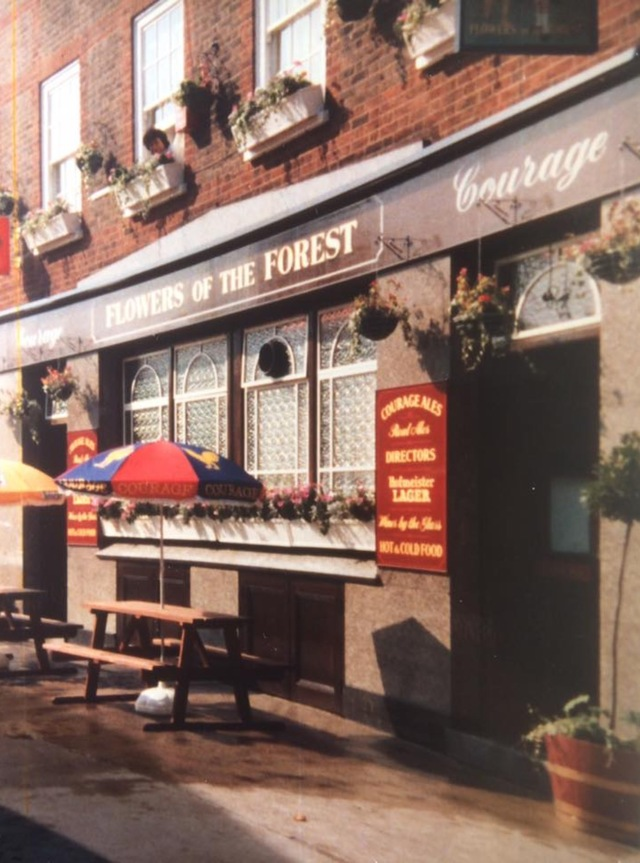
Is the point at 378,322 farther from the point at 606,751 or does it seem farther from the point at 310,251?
the point at 606,751

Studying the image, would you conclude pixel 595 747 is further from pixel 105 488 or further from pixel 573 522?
pixel 105 488

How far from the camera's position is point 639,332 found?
22.0 feet

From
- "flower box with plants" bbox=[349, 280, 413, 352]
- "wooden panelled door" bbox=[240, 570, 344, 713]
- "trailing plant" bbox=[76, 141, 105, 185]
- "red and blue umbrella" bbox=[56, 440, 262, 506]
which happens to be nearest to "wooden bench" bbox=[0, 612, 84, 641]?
"wooden panelled door" bbox=[240, 570, 344, 713]

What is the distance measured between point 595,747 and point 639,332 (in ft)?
6.97

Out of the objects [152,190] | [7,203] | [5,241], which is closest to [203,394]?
[152,190]

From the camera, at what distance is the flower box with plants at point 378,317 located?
8758mm

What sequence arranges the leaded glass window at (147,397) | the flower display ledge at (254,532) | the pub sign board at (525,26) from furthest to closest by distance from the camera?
1. the leaded glass window at (147,397)
2. the flower display ledge at (254,532)
3. the pub sign board at (525,26)

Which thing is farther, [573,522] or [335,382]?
[335,382]

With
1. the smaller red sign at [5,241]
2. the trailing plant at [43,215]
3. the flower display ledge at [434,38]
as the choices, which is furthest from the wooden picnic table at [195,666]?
the smaller red sign at [5,241]

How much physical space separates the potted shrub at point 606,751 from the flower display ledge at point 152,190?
6933 millimetres

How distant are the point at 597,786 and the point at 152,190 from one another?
8251 mm

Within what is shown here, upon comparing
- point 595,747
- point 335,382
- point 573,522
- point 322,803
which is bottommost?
point 322,803

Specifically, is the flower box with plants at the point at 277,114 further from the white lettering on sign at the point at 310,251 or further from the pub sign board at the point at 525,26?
the pub sign board at the point at 525,26

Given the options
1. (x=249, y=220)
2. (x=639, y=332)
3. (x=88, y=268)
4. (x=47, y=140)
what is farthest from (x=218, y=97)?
(x=639, y=332)
